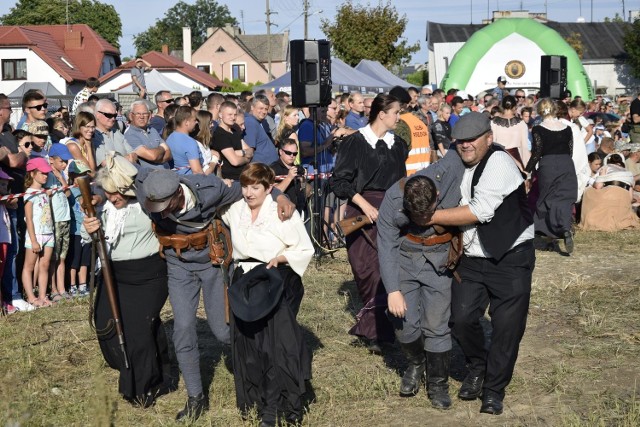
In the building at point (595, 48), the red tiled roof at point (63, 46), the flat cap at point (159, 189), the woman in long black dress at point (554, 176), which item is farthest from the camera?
the building at point (595, 48)

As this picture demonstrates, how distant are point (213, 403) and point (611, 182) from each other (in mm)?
9353

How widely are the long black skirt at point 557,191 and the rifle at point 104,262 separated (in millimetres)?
6886

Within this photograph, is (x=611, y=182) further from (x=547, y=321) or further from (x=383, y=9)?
(x=383, y=9)

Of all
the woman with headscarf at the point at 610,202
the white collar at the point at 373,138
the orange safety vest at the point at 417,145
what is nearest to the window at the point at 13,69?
the woman with headscarf at the point at 610,202

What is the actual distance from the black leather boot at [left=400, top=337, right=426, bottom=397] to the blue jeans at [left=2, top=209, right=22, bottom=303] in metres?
4.47

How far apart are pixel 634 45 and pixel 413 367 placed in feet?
222

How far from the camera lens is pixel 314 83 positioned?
12.0 meters

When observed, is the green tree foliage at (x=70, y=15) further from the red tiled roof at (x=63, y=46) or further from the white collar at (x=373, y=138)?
the white collar at (x=373, y=138)

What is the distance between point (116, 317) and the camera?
619 cm

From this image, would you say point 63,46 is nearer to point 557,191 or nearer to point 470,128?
point 557,191

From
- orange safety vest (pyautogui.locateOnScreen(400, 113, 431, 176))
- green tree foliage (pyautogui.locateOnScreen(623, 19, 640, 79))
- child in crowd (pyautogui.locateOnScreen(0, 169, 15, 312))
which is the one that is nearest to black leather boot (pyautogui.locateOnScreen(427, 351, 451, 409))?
orange safety vest (pyautogui.locateOnScreen(400, 113, 431, 176))

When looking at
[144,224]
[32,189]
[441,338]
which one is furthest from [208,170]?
[441,338]

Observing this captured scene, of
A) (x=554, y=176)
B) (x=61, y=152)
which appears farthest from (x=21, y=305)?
(x=554, y=176)

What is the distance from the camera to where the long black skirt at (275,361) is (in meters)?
5.75
